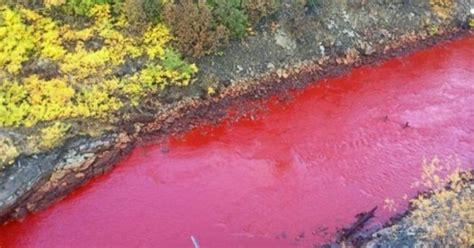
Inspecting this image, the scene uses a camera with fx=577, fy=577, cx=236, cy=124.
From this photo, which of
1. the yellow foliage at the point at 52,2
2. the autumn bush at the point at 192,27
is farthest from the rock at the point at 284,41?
the yellow foliage at the point at 52,2

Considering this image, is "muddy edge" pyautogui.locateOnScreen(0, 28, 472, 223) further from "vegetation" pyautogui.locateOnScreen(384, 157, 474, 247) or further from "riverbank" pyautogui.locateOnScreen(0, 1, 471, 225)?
"vegetation" pyautogui.locateOnScreen(384, 157, 474, 247)

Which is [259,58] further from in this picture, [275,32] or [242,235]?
[242,235]

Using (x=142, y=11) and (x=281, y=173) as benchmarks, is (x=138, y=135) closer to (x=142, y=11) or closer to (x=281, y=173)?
(x=142, y=11)

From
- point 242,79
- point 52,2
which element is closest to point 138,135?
point 242,79

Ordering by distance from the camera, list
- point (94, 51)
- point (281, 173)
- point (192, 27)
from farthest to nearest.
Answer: point (192, 27) < point (94, 51) < point (281, 173)

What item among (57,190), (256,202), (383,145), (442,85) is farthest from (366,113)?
(57,190)
